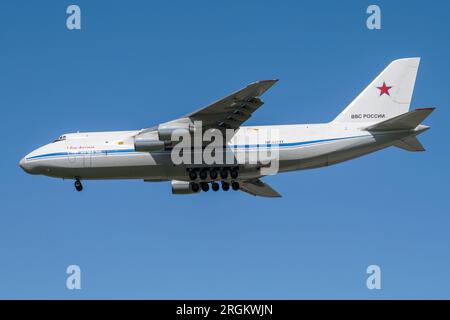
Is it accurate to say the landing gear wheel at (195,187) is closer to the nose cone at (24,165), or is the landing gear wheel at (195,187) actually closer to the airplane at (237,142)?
the airplane at (237,142)

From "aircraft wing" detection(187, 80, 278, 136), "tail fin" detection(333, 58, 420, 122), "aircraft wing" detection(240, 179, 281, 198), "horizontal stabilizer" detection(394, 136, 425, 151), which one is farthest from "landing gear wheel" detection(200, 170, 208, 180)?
"horizontal stabilizer" detection(394, 136, 425, 151)

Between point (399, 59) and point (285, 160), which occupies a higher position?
point (399, 59)

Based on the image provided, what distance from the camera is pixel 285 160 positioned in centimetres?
2508

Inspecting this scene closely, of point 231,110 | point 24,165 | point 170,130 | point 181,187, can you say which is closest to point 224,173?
point 231,110

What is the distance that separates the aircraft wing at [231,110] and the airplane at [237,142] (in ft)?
0.09

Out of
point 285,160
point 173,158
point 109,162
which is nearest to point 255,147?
point 285,160

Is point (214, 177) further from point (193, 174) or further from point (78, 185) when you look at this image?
point (78, 185)

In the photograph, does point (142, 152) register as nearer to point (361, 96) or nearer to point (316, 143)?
point (316, 143)

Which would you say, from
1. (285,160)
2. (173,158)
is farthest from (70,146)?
(285,160)

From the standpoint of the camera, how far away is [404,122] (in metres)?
24.0

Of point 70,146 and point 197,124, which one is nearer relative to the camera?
point 197,124

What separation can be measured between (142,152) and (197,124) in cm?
207

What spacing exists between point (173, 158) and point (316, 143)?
175 inches

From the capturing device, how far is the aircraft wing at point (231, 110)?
23750 mm
